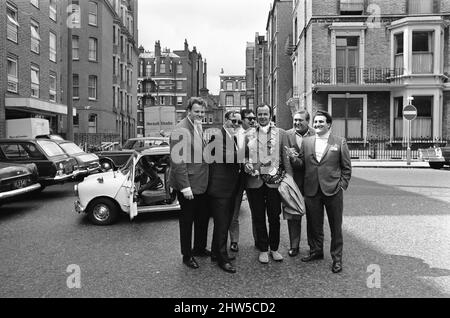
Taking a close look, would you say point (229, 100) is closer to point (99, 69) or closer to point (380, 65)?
point (99, 69)

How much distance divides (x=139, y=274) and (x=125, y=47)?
45.9 meters

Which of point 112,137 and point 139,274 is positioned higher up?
point 112,137

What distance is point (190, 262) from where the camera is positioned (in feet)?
16.4

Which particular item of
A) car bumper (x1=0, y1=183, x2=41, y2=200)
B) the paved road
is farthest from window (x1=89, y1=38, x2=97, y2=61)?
the paved road

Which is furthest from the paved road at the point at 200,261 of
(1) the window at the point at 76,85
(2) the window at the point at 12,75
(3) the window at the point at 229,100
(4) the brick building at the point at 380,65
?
(3) the window at the point at 229,100

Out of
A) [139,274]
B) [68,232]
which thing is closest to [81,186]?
[68,232]

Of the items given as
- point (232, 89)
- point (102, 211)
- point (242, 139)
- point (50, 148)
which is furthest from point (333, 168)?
point (232, 89)

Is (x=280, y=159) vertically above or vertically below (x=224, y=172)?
above

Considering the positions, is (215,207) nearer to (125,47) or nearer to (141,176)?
(141,176)

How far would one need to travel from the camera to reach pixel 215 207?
498cm

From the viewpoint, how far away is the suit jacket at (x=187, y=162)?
4.81 meters

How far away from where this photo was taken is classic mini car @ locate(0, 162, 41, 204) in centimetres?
829

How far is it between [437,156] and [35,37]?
23.0 m

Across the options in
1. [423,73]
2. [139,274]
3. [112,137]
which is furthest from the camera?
[112,137]
